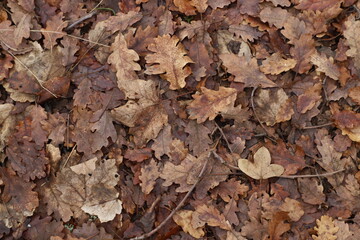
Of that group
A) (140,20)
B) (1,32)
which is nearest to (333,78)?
(140,20)

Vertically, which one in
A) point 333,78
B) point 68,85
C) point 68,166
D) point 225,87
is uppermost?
point 333,78

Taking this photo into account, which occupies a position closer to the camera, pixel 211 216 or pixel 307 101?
pixel 211 216

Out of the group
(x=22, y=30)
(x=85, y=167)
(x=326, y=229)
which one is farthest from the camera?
(x=22, y=30)

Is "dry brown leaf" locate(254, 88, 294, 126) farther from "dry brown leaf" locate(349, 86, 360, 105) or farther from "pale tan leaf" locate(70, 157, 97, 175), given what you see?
"pale tan leaf" locate(70, 157, 97, 175)

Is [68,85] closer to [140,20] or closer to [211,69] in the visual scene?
[140,20]

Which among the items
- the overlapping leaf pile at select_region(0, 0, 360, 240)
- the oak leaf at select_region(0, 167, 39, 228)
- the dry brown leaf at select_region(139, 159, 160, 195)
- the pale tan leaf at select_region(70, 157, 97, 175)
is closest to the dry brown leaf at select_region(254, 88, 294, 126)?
the overlapping leaf pile at select_region(0, 0, 360, 240)

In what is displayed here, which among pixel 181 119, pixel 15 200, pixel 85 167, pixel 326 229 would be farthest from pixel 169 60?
pixel 326 229

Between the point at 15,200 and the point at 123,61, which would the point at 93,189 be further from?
the point at 123,61
